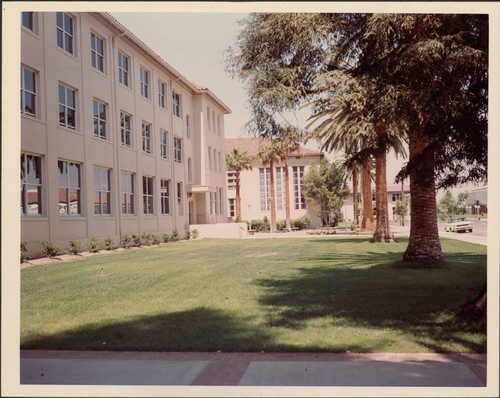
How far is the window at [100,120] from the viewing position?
20022 millimetres

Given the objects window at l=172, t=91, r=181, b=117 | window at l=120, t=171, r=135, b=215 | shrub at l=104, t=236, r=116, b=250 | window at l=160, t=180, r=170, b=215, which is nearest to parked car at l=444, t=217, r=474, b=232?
window at l=160, t=180, r=170, b=215

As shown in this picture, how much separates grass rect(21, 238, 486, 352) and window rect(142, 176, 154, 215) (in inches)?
380

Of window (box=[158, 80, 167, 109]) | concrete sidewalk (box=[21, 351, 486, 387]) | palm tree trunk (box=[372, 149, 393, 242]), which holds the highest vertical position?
window (box=[158, 80, 167, 109])

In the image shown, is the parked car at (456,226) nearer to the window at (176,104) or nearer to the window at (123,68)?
the window at (176,104)

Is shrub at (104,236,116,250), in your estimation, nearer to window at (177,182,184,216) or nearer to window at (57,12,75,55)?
window at (57,12,75,55)

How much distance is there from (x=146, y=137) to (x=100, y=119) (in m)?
4.40

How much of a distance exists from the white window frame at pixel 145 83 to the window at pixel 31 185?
8788 mm

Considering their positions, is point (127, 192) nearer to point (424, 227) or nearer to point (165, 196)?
point (165, 196)

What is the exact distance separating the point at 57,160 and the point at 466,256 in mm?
13597

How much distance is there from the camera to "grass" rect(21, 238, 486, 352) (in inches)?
258

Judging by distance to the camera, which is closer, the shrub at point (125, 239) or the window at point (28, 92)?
the window at point (28, 92)

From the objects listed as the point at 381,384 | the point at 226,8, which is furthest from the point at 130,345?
the point at 226,8

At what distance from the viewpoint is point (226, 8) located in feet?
18.6

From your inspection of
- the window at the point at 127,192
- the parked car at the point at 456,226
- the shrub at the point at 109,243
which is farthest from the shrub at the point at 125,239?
the parked car at the point at 456,226
